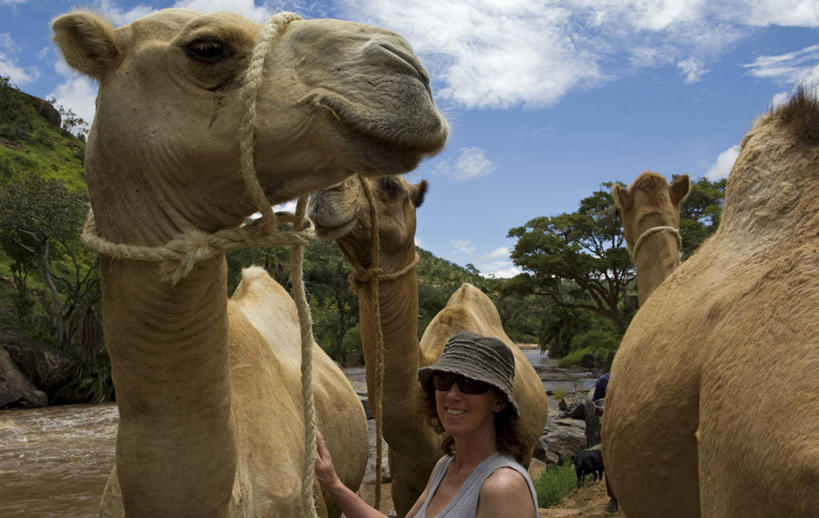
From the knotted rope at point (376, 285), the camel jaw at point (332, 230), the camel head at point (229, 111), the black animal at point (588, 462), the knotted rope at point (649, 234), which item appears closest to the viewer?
the camel head at point (229, 111)

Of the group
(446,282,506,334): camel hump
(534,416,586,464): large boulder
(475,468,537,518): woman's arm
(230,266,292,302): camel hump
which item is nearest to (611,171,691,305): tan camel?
(446,282,506,334): camel hump

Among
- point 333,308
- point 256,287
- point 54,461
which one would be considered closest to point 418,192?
point 256,287

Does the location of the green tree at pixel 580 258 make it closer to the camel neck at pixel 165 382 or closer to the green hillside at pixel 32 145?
the camel neck at pixel 165 382

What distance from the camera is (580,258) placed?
2664 cm

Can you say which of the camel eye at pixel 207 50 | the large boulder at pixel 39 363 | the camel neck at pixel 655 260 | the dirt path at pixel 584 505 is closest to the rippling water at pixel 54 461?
the large boulder at pixel 39 363

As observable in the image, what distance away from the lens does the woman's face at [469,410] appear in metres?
2.31

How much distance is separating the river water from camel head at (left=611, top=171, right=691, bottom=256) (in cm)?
744

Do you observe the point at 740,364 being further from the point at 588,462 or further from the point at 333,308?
the point at 333,308

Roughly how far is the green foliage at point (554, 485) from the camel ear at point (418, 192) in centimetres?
473

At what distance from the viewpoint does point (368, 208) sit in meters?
4.08

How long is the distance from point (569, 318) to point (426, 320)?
28.1ft

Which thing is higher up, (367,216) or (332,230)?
(367,216)

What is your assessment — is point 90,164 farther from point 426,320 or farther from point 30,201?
point 426,320

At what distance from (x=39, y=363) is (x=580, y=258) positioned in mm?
20560
